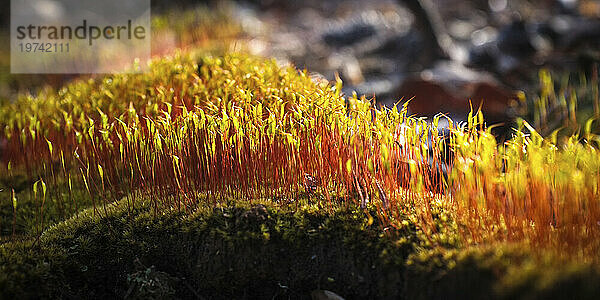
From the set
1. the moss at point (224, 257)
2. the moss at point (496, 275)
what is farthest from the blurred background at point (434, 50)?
the moss at point (496, 275)

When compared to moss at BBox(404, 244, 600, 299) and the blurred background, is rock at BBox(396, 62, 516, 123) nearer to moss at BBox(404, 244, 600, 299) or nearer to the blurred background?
the blurred background

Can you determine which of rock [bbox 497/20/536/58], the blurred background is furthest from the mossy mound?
rock [bbox 497/20/536/58]

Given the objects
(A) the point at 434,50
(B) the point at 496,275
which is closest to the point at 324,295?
(B) the point at 496,275

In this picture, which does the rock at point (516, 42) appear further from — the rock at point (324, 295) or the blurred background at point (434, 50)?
the rock at point (324, 295)

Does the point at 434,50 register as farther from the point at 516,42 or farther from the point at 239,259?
the point at 239,259

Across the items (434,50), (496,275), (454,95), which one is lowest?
(496,275)

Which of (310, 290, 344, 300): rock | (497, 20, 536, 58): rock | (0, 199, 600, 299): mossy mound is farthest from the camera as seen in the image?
(497, 20, 536, 58): rock

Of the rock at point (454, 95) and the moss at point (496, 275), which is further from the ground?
the rock at point (454, 95)
